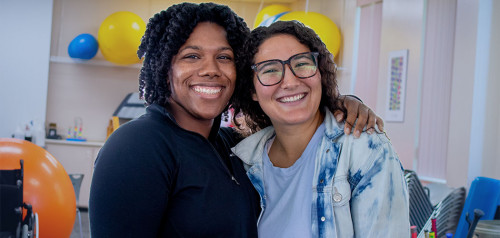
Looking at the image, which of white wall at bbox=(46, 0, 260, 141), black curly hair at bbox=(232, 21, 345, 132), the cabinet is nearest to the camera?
black curly hair at bbox=(232, 21, 345, 132)

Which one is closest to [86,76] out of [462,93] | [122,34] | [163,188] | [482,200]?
[122,34]

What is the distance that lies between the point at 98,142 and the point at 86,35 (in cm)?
161

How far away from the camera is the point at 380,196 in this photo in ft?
4.13

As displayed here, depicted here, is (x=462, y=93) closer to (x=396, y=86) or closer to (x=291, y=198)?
(x=396, y=86)

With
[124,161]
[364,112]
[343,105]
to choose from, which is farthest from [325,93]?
[124,161]

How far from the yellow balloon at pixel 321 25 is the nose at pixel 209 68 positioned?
3.43 metres

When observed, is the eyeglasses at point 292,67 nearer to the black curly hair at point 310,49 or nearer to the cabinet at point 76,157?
the black curly hair at point 310,49

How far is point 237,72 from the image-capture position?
1597 millimetres

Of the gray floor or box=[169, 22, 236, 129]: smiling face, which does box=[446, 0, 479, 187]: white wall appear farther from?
the gray floor

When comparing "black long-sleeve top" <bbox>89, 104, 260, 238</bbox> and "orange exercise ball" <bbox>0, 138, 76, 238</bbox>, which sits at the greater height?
"black long-sleeve top" <bbox>89, 104, 260, 238</bbox>

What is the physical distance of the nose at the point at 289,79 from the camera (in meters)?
1.48

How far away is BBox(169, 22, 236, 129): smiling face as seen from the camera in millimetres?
1480

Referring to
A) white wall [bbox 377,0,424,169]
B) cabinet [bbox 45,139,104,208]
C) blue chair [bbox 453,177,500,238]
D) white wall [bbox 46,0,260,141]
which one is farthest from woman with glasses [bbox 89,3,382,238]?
white wall [bbox 46,0,260,141]

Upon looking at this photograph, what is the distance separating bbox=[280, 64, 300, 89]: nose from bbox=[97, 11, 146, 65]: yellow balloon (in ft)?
14.6
